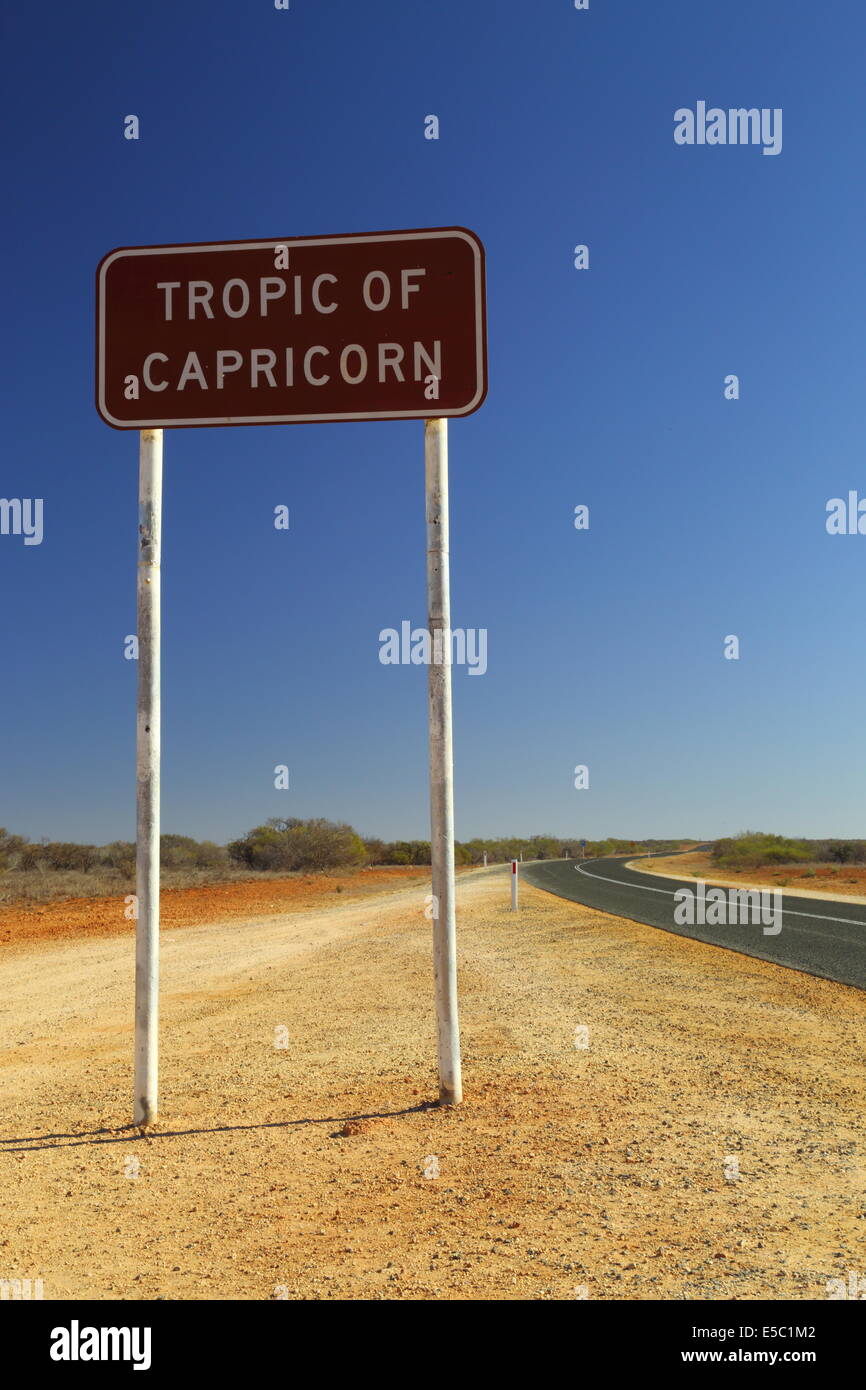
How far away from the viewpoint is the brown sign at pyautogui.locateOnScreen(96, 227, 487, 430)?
6.59 metres

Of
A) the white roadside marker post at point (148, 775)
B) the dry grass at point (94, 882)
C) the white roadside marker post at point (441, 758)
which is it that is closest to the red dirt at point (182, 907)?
the dry grass at point (94, 882)

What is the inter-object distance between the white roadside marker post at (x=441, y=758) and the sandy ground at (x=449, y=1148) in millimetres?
522

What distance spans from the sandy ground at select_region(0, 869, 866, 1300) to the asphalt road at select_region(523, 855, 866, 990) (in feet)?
8.80

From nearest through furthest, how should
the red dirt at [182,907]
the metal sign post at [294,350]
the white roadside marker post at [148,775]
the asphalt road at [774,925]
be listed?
the white roadside marker post at [148,775] < the metal sign post at [294,350] < the asphalt road at [774,925] < the red dirt at [182,907]

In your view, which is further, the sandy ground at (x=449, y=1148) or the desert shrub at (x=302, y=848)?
the desert shrub at (x=302, y=848)

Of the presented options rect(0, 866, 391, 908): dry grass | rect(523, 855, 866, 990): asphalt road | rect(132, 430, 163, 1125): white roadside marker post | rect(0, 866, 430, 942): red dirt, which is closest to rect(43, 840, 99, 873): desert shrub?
rect(0, 866, 391, 908): dry grass

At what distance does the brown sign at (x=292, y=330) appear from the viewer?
6.59 meters

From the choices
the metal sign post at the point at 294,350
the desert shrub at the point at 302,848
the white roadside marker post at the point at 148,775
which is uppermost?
the metal sign post at the point at 294,350

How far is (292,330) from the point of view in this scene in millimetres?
6688

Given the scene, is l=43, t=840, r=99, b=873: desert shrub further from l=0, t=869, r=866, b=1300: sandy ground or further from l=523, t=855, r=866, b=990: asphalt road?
l=0, t=869, r=866, b=1300: sandy ground

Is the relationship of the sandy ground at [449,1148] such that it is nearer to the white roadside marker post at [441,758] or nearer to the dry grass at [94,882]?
the white roadside marker post at [441,758]

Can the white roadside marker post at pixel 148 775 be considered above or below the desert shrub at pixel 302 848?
above

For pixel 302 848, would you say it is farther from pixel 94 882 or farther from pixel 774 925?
pixel 774 925
